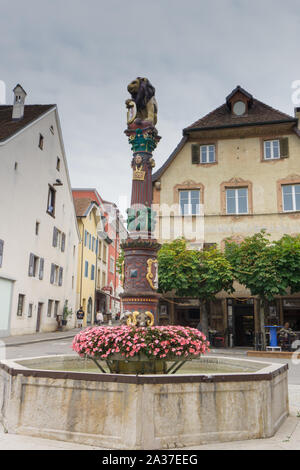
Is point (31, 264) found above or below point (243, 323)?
above

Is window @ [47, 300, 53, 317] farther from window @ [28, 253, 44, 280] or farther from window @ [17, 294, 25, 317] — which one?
window @ [17, 294, 25, 317]

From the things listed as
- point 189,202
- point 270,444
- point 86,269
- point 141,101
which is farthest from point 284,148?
point 86,269

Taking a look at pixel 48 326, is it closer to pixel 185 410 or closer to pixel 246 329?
pixel 246 329

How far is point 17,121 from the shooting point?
28.5m

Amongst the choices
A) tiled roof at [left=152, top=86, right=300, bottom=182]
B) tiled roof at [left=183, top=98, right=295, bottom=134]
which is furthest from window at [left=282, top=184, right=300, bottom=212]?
tiled roof at [left=183, top=98, right=295, bottom=134]

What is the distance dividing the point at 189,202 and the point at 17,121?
12.4 meters

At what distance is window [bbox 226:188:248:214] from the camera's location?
83.0 ft

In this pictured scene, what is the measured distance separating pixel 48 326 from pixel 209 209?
47.1 ft

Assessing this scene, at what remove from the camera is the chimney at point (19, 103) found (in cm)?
2970

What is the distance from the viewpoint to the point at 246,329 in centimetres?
2423

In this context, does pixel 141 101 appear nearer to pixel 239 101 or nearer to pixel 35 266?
pixel 239 101
